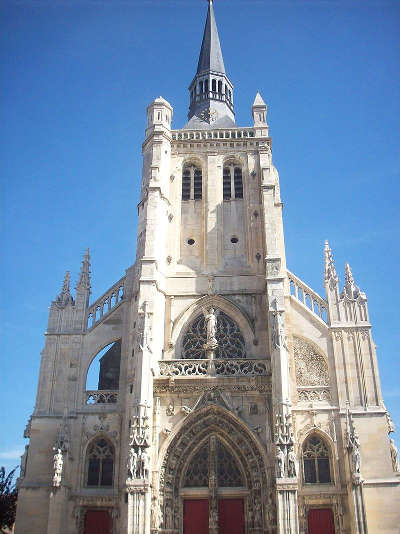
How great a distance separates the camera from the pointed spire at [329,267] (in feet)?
70.8

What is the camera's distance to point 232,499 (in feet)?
60.8

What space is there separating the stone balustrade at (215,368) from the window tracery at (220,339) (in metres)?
0.87

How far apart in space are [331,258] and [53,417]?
11.6 m

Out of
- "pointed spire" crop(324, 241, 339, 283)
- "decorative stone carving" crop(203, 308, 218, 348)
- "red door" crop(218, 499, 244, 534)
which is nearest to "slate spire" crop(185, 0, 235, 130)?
"pointed spire" crop(324, 241, 339, 283)

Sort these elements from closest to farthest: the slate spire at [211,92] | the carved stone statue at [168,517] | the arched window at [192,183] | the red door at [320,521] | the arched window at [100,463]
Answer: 1. the red door at [320,521]
2. the carved stone statue at [168,517]
3. the arched window at [100,463]
4. the arched window at [192,183]
5. the slate spire at [211,92]

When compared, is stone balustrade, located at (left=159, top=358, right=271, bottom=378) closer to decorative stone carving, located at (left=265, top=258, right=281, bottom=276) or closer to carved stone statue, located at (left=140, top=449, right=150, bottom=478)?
carved stone statue, located at (left=140, top=449, right=150, bottom=478)

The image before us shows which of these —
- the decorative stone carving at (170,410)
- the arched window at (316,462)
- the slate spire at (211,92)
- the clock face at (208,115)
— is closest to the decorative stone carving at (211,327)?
the decorative stone carving at (170,410)

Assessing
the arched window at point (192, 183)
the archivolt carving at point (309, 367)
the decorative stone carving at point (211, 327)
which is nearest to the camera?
the archivolt carving at point (309, 367)

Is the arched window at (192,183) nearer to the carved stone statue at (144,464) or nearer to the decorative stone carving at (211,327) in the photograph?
the decorative stone carving at (211,327)

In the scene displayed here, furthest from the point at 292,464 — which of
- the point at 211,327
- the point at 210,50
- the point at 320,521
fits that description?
the point at 210,50

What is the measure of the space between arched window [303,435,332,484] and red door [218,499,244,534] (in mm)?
2317

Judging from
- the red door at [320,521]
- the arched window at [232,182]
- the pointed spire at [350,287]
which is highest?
the arched window at [232,182]

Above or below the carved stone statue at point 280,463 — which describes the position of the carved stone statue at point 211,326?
above

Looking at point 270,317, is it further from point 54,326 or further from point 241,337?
point 54,326
